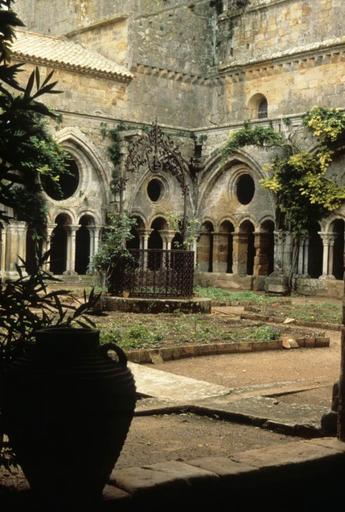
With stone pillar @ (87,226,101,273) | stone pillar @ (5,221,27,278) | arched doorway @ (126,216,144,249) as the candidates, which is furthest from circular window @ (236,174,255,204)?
stone pillar @ (5,221,27,278)

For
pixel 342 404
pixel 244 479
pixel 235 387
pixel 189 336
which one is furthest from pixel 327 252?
pixel 244 479

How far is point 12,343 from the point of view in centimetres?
418

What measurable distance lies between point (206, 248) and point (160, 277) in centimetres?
921

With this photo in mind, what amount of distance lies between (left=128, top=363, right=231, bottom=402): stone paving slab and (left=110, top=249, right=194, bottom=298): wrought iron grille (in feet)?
23.6

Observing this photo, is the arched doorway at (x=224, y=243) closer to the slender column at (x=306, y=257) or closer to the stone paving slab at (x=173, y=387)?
the slender column at (x=306, y=257)

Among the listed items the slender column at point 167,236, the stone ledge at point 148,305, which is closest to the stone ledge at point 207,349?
the stone ledge at point 148,305

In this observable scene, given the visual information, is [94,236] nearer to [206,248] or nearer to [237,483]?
[206,248]

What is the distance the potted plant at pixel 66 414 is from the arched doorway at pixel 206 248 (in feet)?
68.8

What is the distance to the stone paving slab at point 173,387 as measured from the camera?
7.43 meters

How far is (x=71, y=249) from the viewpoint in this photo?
22.1m

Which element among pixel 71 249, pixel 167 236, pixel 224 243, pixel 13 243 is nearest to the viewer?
pixel 13 243

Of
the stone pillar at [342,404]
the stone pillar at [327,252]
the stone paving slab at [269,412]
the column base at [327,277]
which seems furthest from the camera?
the stone pillar at [327,252]

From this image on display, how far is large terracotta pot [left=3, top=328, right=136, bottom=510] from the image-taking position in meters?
3.71

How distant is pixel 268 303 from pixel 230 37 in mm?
13788
